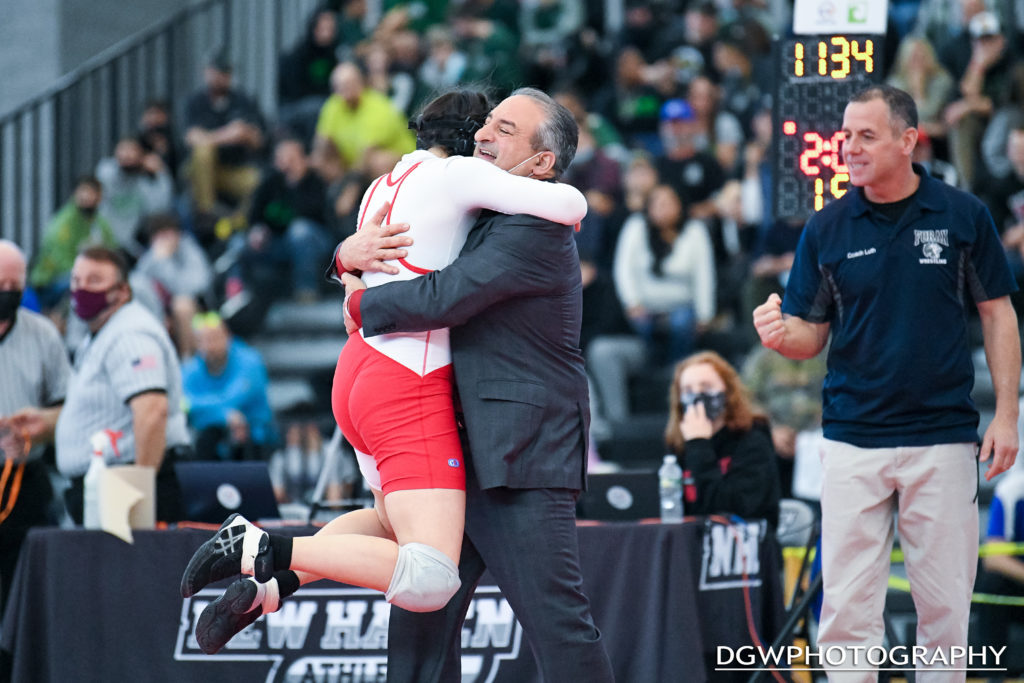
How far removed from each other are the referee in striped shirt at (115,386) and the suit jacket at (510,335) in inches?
92.0

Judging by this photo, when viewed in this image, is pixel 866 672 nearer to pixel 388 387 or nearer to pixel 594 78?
pixel 388 387

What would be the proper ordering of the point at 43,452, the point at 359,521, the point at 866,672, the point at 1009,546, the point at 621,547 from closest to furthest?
the point at 359,521
the point at 866,672
the point at 621,547
the point at 43,452
the point at 1009,546

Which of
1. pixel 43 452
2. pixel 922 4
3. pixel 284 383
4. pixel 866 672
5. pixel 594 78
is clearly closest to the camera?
pixel 866 672

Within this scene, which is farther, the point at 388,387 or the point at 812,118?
the point at 812,118

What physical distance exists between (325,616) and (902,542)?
2199mm

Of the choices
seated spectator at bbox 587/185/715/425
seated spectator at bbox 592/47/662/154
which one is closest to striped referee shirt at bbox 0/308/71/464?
seated spectator at bbox 587/185/715/425

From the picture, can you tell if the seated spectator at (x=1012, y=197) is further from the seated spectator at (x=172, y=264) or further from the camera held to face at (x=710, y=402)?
the seated spectator at (x=172, y=264)

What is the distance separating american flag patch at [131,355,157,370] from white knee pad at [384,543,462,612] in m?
2.57

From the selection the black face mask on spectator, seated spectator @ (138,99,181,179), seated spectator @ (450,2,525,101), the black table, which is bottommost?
the black table

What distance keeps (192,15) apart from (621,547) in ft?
35.8

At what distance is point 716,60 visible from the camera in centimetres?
1328

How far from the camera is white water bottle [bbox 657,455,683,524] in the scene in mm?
5789

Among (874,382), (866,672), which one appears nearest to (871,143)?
(874,382)

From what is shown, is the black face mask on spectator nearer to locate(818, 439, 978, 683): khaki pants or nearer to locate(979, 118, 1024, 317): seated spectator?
locate(818, 439, 978, 683): khaki pants
